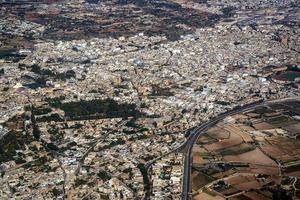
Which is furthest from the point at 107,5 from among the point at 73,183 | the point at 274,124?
the point at 73,183

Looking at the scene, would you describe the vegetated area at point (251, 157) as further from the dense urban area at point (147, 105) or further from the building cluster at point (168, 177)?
the building cluster at point (168, 177)

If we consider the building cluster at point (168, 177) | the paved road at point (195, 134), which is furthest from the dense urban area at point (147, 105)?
the paved road at point (195, 134)

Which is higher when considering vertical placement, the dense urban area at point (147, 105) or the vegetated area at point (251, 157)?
the vegetated area at point (251, 157)

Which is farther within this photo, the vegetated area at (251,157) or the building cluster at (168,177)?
the building cluster at (168,177)

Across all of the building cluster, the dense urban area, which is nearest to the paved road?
the dense urban area

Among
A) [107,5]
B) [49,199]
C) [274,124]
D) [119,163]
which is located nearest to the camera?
[49,199]

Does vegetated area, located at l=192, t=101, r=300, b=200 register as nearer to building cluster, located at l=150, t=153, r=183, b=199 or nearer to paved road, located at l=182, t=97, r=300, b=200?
paved road, located at l=182, t=97, r=300, b=200

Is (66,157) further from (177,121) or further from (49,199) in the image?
(177,121)
